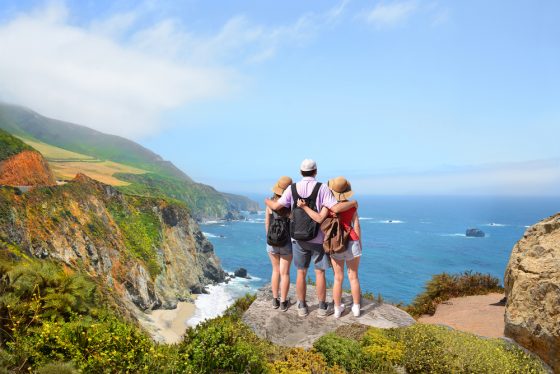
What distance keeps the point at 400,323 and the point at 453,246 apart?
126516mm

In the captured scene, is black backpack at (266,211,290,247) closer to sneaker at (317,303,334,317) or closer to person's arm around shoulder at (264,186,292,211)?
person's arm around shoulder at (264,186,292,211)

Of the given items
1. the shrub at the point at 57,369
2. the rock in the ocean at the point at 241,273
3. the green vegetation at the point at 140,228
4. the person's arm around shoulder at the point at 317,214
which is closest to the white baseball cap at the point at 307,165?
the person's arm around shoulder at the point at 317,214

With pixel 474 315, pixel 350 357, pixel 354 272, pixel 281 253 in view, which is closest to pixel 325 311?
pixel 354 272

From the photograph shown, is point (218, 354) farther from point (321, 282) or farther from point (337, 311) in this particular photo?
point (337, 311)

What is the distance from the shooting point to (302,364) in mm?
7160

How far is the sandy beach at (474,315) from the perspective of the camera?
39.7 feet

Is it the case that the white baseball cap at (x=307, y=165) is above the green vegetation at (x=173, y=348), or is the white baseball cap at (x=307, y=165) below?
above

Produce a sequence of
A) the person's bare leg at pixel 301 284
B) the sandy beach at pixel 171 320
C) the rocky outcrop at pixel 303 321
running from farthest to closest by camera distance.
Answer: the sandy beach at pixel 171 320
the rocky outcrop at pixel 303 321
the person's bare leg at pixel 301 284

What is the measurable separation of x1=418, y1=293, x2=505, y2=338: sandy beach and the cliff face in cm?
2255

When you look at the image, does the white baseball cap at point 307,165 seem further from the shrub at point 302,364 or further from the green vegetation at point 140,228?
the green vegetation at point 140,228

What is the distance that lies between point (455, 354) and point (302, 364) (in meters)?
3.06

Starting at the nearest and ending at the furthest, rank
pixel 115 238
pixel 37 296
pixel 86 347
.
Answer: pixel 86 347, pixel 37 296, pixel 115 238

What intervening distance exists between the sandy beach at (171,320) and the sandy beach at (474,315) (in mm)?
35021

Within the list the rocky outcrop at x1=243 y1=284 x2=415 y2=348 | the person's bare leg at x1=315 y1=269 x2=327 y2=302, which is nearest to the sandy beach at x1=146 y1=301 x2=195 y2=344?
the rocky outcrop at x1=243 y1=284 x2=415 y2=348
